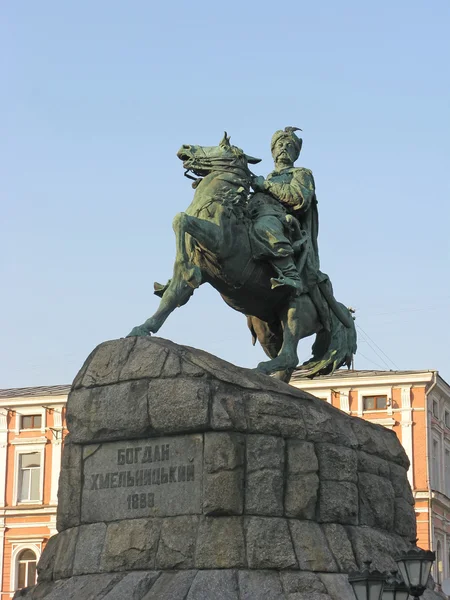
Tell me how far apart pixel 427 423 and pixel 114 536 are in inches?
1453

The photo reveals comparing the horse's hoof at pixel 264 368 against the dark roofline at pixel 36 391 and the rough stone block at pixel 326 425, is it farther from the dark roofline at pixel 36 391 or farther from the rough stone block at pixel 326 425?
the dark roofline at pixel 36 391

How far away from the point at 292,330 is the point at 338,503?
2.42 meters

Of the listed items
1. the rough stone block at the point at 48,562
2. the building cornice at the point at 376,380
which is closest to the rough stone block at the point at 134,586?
the rough stone block at the point at 48,562

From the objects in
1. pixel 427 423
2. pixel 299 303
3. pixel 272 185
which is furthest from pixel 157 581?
pixel 427 423

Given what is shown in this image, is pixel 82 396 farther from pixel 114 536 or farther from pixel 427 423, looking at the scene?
pixel 427 423

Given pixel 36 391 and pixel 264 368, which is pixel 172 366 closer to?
pixel 264 368

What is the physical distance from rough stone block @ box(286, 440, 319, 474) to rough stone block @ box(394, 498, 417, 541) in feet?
5.93

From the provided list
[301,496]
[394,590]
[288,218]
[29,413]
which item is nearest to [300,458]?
[301,496]

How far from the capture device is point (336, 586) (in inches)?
487

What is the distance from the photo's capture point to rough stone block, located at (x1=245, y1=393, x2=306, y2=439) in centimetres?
1270

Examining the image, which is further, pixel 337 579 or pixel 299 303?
pixel 299 303

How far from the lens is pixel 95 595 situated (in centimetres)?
1217

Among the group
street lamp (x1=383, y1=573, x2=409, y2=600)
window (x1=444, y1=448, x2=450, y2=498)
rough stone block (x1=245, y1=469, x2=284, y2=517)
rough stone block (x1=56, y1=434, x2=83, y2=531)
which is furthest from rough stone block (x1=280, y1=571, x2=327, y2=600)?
window (x1=444, y1=448, x2=450, y2=498)

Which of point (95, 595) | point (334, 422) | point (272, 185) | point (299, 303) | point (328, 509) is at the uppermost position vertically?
point (272, 185)
